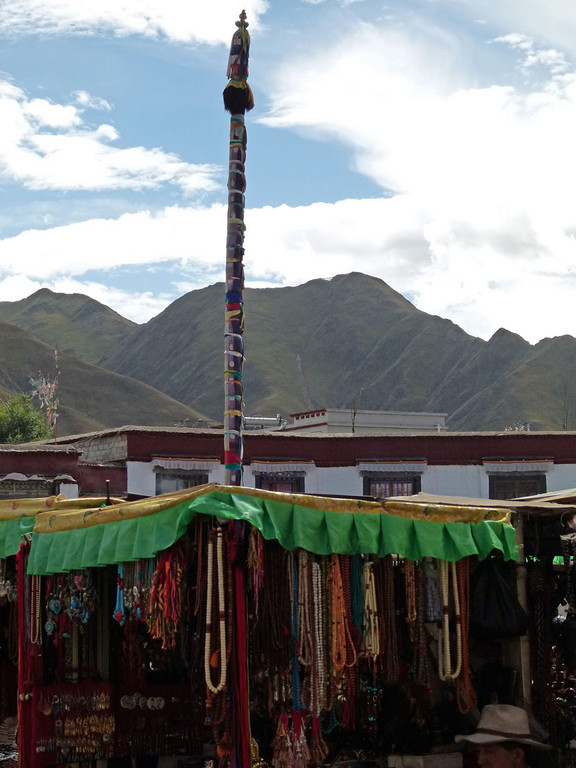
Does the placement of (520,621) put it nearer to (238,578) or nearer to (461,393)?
(238,578)

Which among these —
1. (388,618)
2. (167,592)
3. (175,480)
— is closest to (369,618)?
(388,618)

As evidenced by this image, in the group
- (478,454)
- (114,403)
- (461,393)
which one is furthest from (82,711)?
(461,393)

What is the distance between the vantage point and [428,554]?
724 cm

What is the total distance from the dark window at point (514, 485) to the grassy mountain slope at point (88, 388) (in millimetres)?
88343

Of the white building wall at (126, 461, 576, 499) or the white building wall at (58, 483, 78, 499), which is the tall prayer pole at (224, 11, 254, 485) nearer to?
the white building wall at (58, 483, 78, 499)

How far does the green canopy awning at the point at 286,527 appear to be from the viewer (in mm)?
6676

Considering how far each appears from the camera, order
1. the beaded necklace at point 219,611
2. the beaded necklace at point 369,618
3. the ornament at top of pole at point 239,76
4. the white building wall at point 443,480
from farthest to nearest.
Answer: the white building wall at point 443,480, the ornament at top of pole at point 239,76, the beaded necklace at point 369,618, the beaded necklace at point 219,611

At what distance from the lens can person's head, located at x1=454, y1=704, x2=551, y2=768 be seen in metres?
7.45

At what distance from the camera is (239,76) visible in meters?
9.24

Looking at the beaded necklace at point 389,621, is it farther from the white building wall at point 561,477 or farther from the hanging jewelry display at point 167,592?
the white building wall at point 561,477

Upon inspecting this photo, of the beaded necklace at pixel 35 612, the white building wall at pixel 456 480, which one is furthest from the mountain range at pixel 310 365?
the beaded necklace at pixel 35 612

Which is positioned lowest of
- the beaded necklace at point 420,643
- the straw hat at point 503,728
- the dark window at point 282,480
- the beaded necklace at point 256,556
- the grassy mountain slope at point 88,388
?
the straw hat at point 503,728

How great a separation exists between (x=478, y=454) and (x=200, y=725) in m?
17.9

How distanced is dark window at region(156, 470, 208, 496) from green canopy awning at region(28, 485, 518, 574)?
1581 centimetres
